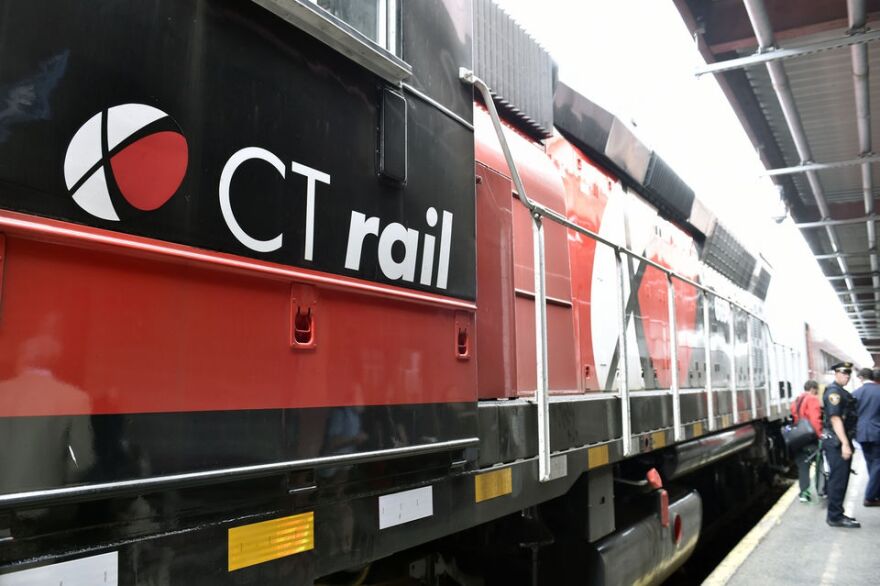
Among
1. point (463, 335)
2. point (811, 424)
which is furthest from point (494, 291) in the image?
point (811, 424)

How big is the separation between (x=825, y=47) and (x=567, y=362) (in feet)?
13.0

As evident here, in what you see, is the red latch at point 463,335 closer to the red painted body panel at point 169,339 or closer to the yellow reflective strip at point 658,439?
the red painted body panel at point 169,339

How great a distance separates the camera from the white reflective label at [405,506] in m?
1.95

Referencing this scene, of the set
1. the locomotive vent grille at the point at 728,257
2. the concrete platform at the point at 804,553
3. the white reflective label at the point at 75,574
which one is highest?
the locomotive vent grille at the point at 728,257

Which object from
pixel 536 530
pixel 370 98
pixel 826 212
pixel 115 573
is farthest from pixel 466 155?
pixel 826 212

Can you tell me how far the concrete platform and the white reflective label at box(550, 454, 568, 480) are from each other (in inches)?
89.0

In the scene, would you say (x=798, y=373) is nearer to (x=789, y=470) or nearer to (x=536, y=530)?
(x=789, y=470)

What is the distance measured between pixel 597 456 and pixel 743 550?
2865 millimetres

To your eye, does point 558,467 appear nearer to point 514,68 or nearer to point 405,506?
point 405,506

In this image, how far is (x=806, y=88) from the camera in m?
7.12

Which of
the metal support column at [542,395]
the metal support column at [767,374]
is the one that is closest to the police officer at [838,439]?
the metal support column at [767,374]

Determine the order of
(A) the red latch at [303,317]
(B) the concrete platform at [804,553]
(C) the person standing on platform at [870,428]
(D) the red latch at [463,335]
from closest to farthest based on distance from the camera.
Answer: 1. (A) the red latch at [303,317]
2. (D) the red latch at [463,335]
3. (B) the concrete platform at [804,553]
4. (C) the person standing on platform at [870,428]

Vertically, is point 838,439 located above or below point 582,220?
below

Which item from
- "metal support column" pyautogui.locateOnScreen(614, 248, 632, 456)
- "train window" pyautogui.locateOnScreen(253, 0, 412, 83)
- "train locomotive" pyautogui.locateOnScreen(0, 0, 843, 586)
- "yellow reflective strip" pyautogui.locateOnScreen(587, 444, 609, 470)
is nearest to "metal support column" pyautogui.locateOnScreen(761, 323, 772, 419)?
"metal support column" pyautogui.locateOnScreen(614, 248, 632, 456)
